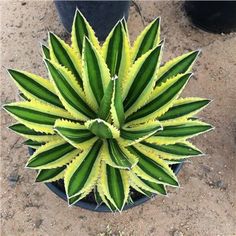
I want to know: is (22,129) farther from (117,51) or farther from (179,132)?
(179,132)

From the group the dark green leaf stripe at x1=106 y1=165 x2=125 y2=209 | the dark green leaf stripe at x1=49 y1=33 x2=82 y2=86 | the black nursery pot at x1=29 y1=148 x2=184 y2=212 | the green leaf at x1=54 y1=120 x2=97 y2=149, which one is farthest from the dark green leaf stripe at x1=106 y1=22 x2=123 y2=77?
the black nursery pot at x1=29 y1=148 x2=184 y2=212

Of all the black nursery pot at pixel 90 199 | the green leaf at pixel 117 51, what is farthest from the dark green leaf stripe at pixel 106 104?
the black nursery pot at pixel 90 199

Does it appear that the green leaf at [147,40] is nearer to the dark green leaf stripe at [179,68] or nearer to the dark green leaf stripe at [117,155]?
the dark green leaf stripe at [179,68]

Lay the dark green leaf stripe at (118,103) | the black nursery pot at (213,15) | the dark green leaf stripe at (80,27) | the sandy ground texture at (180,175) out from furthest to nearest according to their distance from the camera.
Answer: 1. the black nursery pot at (213,15)
2. the sandy ground texture at (180,175)
3. the dark green leaf stripe at (80,27)
4. the dark green leaf stripe at (118,103)

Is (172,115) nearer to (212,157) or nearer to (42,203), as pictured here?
(212,157)

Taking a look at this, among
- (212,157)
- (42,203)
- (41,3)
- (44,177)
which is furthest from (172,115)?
(41,3)

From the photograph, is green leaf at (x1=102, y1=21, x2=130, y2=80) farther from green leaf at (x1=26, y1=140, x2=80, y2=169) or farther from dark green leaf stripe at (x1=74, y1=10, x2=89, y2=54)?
green leaf at (x1=26, y1=140, x2=80, y2=169)
